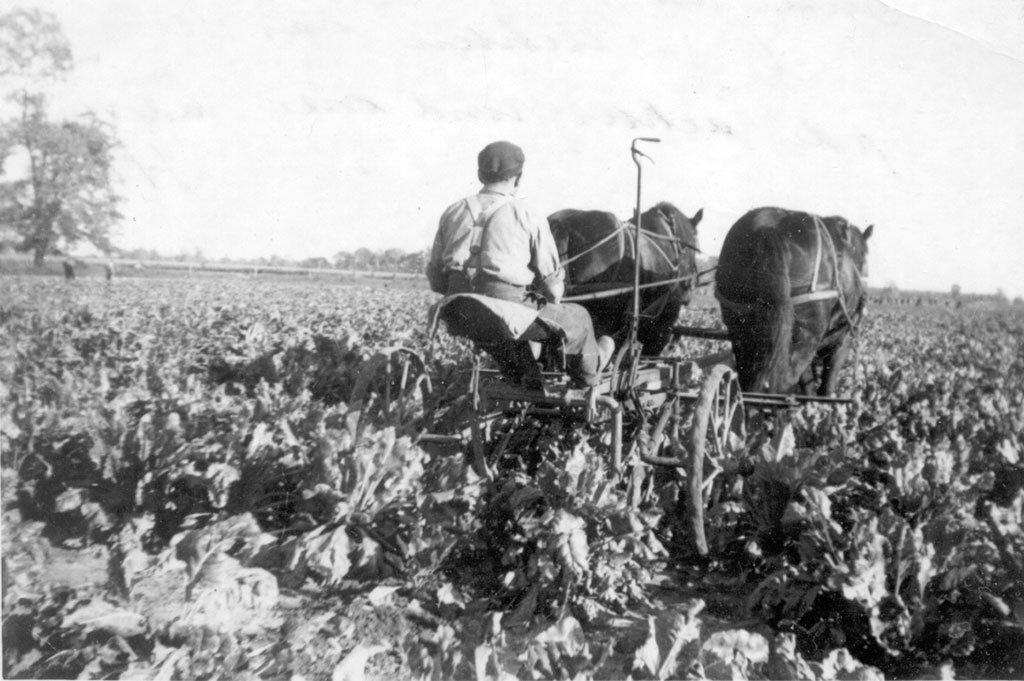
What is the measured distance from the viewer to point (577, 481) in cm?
319

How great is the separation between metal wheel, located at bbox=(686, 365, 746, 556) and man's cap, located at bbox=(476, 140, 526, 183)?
4.80 ft

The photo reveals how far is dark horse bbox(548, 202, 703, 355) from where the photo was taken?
6.07 meters

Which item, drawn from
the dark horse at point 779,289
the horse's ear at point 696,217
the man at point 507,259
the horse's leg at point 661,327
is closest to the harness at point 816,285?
the dark horse at point 779,289

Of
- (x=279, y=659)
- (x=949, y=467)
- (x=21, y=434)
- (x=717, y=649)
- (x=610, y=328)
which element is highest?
(x=610, y=328)

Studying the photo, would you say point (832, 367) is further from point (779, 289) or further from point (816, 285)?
point (779, 289)

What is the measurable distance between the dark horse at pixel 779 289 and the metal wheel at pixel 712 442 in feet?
2.07

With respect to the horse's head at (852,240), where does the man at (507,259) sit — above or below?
below

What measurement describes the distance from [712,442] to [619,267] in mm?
2308

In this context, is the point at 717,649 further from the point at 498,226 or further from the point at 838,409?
the point at 838,409

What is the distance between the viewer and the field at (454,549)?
2619mm

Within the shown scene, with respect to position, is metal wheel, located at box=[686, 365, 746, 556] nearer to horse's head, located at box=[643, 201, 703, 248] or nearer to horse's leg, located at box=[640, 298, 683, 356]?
horse's leg, located at box=[640, 298, 683, 356]

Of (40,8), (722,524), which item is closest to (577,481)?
(722,524)

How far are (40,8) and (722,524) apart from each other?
13.2ft

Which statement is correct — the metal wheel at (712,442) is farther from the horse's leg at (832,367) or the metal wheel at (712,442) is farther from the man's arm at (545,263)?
the horse's leg at (832,367)
